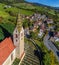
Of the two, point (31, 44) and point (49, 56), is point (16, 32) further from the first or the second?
point (31, 44)

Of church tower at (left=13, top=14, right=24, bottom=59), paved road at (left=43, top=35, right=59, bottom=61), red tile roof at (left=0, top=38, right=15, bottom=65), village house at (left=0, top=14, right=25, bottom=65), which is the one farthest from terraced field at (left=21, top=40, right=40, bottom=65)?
paved road at (left=43, top=35, right=59, bottom=61)

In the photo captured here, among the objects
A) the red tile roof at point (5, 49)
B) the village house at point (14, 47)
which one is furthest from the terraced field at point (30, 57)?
the red tile roof at point (5, 49)

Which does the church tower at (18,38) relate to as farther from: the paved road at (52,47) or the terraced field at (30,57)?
the paved road at (52,47)

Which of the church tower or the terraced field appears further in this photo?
the terraced field

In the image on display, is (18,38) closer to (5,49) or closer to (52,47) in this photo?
(5,49)

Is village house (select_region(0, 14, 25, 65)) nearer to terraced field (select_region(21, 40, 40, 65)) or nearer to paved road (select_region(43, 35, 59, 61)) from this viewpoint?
terraced field (select_region(21, 40, 40, 65))

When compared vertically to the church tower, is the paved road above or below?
below

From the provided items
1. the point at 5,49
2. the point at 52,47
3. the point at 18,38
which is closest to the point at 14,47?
the point at 18,38
